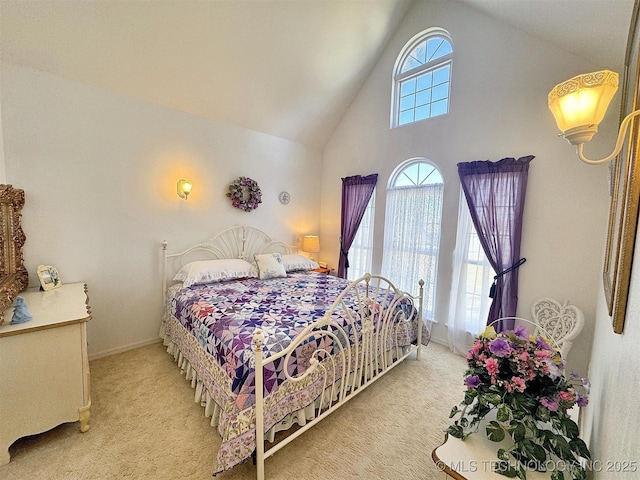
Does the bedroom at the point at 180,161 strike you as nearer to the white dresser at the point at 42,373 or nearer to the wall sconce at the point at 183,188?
the wall sconce at the point at 183,188

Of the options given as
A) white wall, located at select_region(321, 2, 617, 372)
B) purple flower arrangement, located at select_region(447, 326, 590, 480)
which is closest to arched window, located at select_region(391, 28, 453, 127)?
white wall, located at select_region(321, 2, 617, 372)

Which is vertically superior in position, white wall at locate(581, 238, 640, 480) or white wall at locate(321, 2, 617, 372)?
white wall at locate(321, 2, 617, 372)

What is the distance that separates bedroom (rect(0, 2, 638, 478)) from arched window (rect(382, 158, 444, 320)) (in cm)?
23

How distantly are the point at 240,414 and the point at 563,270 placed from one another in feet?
9.92

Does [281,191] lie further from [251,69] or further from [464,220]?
[464,220]

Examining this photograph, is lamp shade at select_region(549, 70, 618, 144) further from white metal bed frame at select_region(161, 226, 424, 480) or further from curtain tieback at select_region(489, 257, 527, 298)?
curtain tieback at select_region(489, 257, 527, 298)

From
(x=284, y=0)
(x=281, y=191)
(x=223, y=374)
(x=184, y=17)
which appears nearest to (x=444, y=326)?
(x=223, y=374)

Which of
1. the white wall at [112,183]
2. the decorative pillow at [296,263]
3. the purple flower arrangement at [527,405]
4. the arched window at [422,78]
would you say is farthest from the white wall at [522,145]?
the white wall at [112,183]

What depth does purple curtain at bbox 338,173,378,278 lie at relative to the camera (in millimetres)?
4078

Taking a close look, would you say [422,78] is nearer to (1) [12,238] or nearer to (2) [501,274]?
(2) [501,274]

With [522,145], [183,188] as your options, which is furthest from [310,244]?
[522,145]

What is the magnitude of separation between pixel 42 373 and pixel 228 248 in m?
2.27

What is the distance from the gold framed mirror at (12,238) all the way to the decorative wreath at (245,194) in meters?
1.98

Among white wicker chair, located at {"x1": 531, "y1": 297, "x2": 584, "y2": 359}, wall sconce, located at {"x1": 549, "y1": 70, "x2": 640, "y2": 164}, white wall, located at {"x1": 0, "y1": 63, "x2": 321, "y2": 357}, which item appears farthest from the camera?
white wall, located at {"x1": 0, "y1": 63, "x2": 321, "y2": 357}
